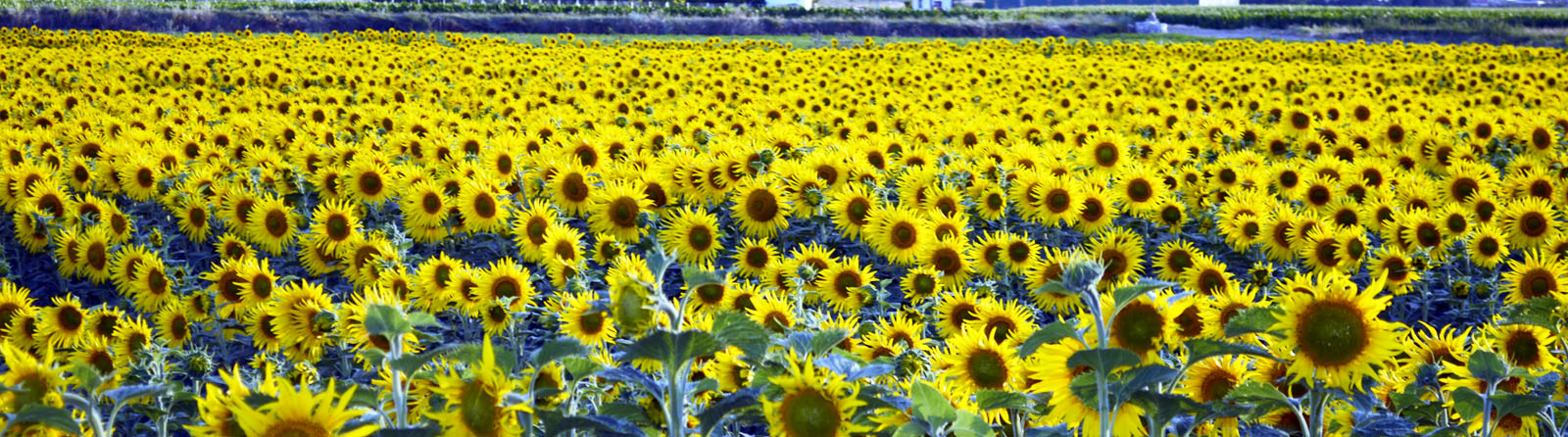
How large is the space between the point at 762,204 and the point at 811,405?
3.43 m

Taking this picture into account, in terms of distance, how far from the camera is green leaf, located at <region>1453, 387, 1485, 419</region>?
2.04 meters

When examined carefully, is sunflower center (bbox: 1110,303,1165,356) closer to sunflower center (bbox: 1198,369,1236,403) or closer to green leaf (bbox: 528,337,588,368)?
sunflower center (bbox: 1198,369,1236,403)

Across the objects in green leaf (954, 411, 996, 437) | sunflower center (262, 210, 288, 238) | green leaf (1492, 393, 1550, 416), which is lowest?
sunflower center (262, 210, 288, 238)

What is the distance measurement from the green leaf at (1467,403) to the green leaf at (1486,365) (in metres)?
0.04

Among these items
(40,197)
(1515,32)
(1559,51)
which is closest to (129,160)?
(40,197)

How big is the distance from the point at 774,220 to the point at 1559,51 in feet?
79.0

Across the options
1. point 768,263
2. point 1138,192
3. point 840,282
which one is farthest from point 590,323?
point 1138,192

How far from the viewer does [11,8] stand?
1276 inches

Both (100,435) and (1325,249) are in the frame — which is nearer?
(100,435)

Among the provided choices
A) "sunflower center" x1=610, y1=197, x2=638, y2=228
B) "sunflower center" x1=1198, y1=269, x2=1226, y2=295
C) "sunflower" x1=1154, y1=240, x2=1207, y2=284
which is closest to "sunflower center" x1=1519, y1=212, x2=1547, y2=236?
"sunflower" x1=1154, y1=240, x2=1207, y2=284

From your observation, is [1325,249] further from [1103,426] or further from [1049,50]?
[1049,50]

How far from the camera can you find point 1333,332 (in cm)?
196

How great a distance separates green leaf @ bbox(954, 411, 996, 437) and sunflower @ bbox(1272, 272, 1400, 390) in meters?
0.61

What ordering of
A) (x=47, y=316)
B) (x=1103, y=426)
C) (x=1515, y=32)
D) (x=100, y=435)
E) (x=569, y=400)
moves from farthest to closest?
1. (x=1515, y=32)
2. (x=47, y=316)
3. (x=569, y=400)
4. (x=1103, y=426)
5. (x=100, y=435)
